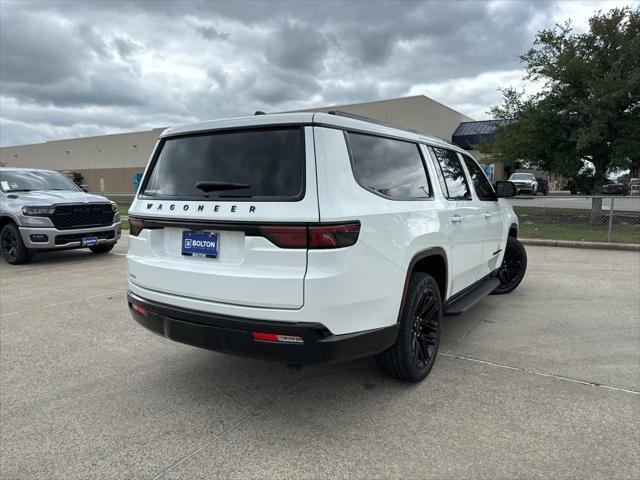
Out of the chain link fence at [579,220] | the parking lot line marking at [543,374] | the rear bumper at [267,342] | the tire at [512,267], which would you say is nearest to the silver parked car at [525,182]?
the chain link fence at [579,220]

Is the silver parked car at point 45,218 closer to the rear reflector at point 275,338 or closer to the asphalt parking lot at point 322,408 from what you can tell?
the asphalt parking lot at point 322,408

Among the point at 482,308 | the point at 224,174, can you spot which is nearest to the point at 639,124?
the point at 482,308

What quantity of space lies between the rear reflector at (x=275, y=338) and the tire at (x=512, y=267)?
4.45m

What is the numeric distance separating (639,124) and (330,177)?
50.2 feet

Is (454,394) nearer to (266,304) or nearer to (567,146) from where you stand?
(266,304)

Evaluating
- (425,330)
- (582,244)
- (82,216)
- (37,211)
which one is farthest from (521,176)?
(425,330)

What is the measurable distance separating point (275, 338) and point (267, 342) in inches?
2.3

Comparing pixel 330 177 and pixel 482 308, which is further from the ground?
pixel 330 177

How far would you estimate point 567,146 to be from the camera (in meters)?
15.1

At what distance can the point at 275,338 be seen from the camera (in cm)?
258

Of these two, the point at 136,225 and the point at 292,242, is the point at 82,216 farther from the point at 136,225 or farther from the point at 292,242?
the point at 292,242

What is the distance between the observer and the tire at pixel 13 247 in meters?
8.39

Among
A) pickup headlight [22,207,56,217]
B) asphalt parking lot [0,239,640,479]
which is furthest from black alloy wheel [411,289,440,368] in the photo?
pickup headlight [22,207,56,217]

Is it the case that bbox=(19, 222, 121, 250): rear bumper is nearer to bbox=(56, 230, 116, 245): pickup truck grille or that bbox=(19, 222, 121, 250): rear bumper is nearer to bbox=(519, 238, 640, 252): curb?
bbox=(56, 230, 116, 245): pickup truck grille
